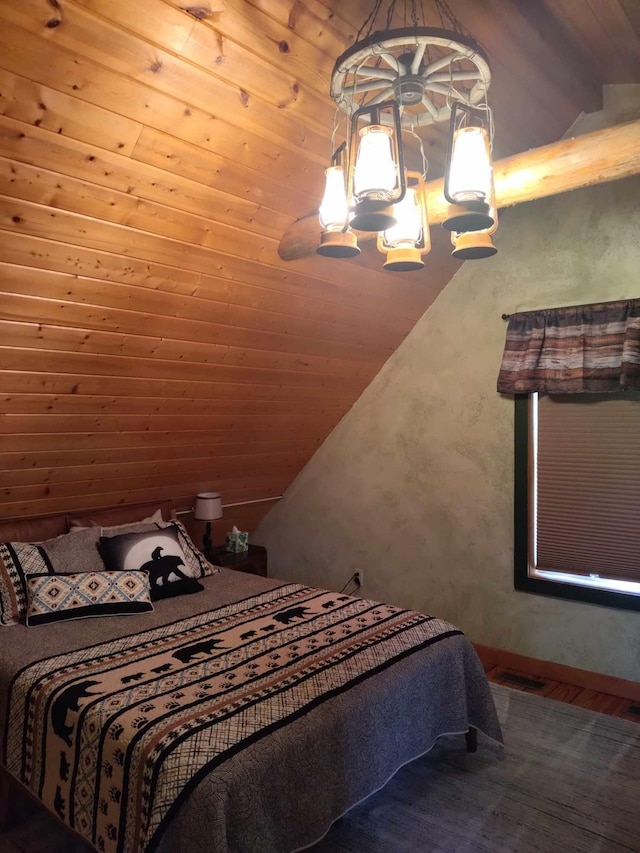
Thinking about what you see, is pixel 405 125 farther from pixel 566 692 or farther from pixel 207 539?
pixel 207 539

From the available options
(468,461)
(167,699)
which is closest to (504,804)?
(167,699)

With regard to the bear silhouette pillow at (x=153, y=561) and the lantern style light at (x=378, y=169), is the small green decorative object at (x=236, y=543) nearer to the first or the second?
the bear silhouette pillow at (x=153, y=561)

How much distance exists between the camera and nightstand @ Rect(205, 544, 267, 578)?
4316 millimetres

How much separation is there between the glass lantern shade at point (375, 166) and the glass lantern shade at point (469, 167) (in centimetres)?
16

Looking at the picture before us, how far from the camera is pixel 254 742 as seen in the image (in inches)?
74.1

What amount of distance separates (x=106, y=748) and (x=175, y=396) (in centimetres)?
191

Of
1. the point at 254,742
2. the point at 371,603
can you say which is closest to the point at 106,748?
the point at 254,742

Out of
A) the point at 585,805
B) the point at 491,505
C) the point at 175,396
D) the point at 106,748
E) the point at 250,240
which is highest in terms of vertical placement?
the point at 250,240

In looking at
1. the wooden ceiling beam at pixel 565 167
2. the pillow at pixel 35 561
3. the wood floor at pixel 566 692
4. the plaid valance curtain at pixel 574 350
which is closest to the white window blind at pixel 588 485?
the plaid valance curtain at pixel 574 350

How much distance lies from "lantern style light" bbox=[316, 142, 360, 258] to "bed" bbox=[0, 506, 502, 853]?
1.50 meters

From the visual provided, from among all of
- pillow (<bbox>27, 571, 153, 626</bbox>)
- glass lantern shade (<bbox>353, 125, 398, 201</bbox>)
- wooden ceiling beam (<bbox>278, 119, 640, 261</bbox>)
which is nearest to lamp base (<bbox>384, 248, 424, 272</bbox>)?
glass lantern shade (<bbox>353, 125, 398, 201</bbox>)

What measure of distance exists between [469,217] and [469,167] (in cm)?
12

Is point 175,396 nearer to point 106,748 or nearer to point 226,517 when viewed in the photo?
point 226,517

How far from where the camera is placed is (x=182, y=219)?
2.49 m
